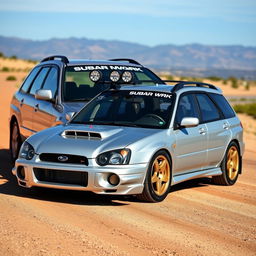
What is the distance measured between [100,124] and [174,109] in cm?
96

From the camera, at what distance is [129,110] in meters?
9.87

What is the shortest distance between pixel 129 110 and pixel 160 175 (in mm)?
1141

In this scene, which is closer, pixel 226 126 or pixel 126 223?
pixel 126 223

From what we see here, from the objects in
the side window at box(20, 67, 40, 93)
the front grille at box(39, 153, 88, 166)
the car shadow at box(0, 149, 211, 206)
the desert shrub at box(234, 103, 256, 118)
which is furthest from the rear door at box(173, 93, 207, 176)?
the desert shrub at box(234, 103, 256, 118)

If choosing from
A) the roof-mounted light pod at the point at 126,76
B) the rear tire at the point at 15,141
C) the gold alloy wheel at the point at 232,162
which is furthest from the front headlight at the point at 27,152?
the rear tire at the point at 15,141

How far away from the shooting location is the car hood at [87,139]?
342 inches

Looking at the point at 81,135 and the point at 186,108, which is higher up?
the point at 186,108

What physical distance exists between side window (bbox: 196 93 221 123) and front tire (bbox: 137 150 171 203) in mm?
1423

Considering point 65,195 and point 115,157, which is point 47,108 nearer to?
point 65,195

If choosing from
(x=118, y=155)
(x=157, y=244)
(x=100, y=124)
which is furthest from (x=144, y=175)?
(x=157, y=244)

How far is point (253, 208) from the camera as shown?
30.0 ft

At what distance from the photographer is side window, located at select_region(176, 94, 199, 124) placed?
9.84 meters

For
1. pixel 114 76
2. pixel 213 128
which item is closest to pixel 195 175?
pixel 213 128

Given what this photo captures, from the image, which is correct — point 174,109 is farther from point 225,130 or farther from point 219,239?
point 219,239
